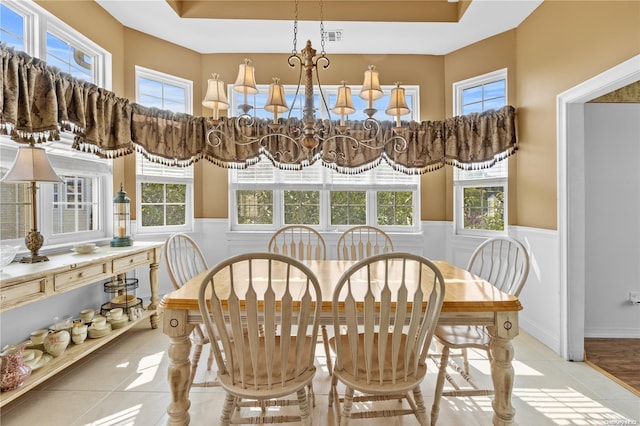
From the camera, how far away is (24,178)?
192 cm

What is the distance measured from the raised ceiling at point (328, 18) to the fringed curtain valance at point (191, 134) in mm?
839

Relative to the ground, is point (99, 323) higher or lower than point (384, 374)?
lower

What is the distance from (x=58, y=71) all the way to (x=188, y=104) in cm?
138

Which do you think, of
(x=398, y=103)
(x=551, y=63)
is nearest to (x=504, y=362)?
(x=398, y=103)

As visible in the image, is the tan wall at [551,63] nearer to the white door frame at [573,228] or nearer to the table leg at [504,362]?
the white door frame at [573,228]

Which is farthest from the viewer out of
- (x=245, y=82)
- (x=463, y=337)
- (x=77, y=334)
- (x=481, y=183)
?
(x=481, y=183)

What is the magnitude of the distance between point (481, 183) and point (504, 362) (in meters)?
2.31

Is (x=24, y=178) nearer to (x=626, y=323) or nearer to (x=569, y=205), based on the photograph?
(x=569, y=205)

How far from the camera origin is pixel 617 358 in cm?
241

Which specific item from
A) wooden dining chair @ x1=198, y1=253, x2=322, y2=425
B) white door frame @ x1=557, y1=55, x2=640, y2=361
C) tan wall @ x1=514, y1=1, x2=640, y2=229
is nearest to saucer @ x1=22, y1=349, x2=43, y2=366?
wooden dining chair @ x1=198, y1=253, x2=322, y2=425

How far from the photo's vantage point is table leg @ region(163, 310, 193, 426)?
1.43m

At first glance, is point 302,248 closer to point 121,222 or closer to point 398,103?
point 398,103

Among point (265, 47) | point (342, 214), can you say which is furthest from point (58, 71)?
point (342, 214)

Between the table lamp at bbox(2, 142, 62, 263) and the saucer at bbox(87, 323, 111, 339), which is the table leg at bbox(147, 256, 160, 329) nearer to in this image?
the saucer at bbox(87, 323, 111, 339)
